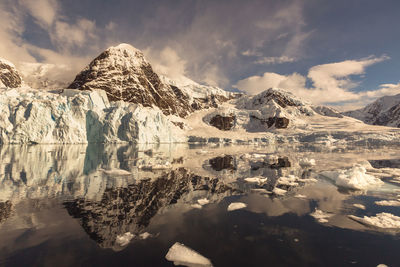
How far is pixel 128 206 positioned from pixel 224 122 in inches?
3764

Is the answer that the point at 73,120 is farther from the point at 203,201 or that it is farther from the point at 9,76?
the point at 9,76

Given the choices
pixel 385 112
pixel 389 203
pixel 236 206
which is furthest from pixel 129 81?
pixel 385 112

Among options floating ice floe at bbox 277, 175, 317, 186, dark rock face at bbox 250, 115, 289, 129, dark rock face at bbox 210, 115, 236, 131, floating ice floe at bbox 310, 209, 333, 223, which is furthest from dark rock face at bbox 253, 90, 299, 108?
floating ice floe at bbox 310, 209, 333, 223

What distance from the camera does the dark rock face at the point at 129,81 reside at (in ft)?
304

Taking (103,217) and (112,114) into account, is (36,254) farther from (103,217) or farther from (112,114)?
(112,114)

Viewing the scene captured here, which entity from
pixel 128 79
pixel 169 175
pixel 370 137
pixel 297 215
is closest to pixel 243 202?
pixel 297 215

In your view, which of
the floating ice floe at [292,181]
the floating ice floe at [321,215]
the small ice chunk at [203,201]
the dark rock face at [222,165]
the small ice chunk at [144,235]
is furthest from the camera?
the dark rock face at [222,165]

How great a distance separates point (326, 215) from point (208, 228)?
12.5 ft

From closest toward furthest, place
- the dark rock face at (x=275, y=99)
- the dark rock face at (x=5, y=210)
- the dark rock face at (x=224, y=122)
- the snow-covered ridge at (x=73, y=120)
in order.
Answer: the dark rock face at (x=5, y=210) < the snow-covered ridge at (x=73, y=120) < the dark rock face at (x=224, y=122) < the dark rock face at (x=275, y=99)

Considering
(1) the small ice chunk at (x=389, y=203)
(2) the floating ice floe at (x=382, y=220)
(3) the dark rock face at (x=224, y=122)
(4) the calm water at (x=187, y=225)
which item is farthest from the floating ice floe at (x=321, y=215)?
(3) the dark rock face at (x=224, y=122)

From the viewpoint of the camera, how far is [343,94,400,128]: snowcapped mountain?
6391 inches

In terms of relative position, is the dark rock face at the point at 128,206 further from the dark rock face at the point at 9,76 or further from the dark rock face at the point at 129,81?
the dark rock face at the point at 9,76

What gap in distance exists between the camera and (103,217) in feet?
19.4

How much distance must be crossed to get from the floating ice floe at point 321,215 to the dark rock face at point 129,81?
9477 centimetres
